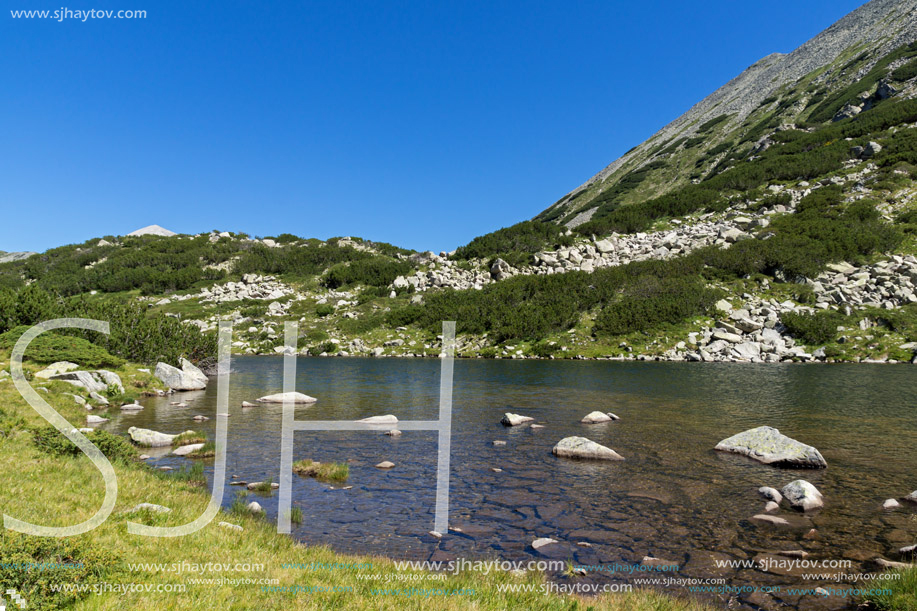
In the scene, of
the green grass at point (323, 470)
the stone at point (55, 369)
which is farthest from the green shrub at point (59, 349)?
the green grass at point (323, 470)

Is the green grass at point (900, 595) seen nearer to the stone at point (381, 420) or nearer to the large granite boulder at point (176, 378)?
the stone at point (381, 420)

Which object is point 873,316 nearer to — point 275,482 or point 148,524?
point 275,482

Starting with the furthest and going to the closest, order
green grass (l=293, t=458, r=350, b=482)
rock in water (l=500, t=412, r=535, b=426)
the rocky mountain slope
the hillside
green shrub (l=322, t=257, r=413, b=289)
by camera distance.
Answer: the rocky mountain slope, green shrub (l=322, t=257, r=413, b=289), the hillside, rock in water (l=500, t=412, r=535, b=426), green grass (l=293, t=458, r=350, b=482)

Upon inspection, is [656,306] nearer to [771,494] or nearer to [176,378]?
[771,494]

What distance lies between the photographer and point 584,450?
53.3 ft

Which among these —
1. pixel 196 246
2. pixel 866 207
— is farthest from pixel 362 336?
pixel 196 246

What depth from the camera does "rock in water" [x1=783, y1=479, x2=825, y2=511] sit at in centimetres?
1122

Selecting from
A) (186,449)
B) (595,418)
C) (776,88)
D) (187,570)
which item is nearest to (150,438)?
(186,449)

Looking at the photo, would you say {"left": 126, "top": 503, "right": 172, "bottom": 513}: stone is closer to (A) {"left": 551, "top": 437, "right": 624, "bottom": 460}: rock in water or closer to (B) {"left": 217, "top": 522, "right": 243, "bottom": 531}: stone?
(B) {"left": 217, "top": 522, "right": 243, "bottom": 531}: stone

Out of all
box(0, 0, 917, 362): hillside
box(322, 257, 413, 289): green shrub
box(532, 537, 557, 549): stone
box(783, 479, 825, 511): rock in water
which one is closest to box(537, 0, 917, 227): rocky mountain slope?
box(0, 0, 917, 362): hillside

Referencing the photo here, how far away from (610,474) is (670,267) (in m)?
56.2

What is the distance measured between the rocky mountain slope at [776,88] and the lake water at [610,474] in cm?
9411

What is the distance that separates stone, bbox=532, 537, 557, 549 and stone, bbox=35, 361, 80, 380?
28040mm

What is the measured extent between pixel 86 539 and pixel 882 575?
12601mm
